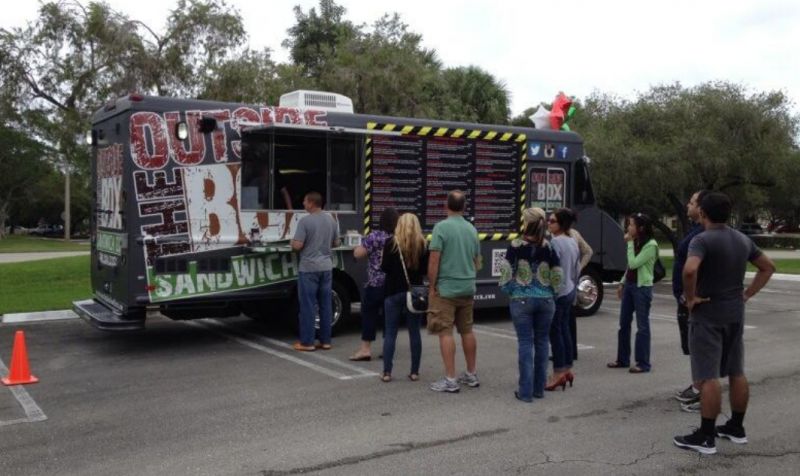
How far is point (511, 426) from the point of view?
221 inches

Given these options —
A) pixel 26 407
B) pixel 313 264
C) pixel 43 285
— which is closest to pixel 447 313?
pixel 313 264

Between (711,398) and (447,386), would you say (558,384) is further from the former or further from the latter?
(711,398)

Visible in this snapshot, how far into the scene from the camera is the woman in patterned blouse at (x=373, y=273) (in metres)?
7.21

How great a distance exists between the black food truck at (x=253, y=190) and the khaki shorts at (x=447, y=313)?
9.02 ft

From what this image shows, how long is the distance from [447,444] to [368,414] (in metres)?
0.96

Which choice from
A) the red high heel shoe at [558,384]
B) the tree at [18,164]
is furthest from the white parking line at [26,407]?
the tree at [18,164]

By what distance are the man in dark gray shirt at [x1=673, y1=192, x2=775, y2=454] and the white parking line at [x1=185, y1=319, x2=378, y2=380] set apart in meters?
3.29

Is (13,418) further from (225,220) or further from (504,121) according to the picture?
(504,121)

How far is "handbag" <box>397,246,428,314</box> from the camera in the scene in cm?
679

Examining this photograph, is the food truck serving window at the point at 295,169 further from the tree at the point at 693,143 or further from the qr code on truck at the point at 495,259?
the tree at the point at 693,143

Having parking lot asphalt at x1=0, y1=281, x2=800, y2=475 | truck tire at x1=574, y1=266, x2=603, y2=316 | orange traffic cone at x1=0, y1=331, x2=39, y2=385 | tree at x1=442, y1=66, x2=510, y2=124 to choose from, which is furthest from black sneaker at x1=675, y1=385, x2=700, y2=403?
tree at x1=442, y1=66, x2=510, y2=124

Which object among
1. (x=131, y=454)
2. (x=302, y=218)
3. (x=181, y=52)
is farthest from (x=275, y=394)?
(x=181, y=52)

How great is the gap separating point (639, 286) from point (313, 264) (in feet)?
11.3

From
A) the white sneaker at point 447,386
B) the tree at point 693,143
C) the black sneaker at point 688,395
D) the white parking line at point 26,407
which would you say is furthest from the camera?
the tree at point 693,143
